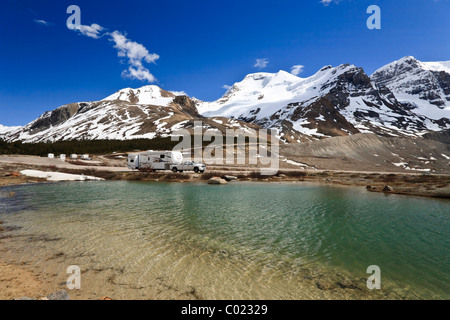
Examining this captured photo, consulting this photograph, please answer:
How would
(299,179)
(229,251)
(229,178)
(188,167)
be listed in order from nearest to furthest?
1. (229,251)
2. (229,178)
3. (299,179)
4. (188,167)

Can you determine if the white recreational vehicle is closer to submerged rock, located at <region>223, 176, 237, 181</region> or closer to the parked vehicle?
the parked vehicle

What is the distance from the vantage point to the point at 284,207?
19.8 meters

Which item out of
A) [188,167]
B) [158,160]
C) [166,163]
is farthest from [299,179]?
[158,160]

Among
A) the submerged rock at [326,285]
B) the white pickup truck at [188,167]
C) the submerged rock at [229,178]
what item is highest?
the white pickup truck at [188,167]

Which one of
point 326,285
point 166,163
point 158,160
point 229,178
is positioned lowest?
point 326,285

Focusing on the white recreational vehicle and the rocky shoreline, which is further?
the white recreational vehicle

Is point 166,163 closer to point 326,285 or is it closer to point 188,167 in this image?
point 188,167

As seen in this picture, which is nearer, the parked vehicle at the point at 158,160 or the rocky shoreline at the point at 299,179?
the rocky shoreline at the point at 299,179

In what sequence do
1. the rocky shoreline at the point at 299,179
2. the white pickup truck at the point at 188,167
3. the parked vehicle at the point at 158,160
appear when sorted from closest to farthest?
the rocky shoreline at the point at 299,179 < the parked vehicle at the point at 158,160 < the white pickup truck at the point at 188,167

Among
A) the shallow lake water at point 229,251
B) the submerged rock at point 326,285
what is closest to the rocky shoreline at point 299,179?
the shallow lake water at point 229,251

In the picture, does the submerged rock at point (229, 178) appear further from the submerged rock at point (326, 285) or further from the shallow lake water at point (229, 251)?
the submerged rock at point (326, 285)

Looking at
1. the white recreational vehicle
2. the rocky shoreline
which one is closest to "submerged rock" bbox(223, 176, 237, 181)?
the rocky shoreline

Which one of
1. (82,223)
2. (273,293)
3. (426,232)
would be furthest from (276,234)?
(82,223)

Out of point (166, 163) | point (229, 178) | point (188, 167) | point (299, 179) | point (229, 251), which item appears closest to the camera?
point (229, 251)
